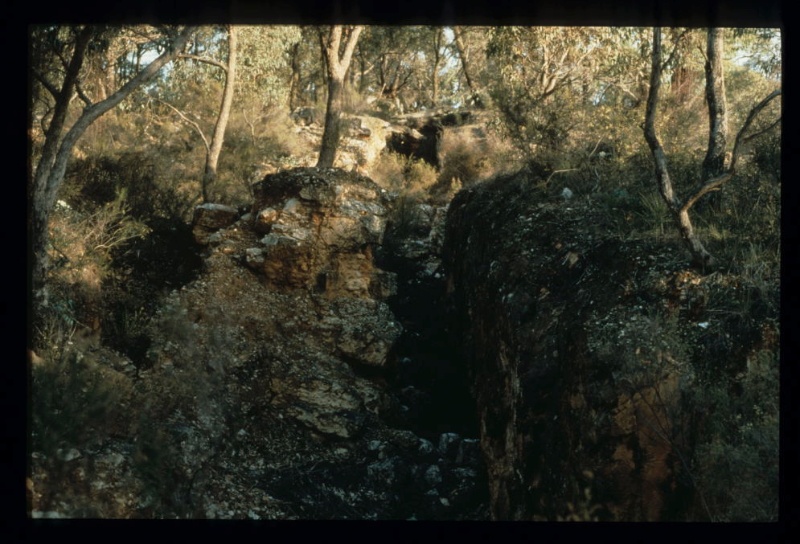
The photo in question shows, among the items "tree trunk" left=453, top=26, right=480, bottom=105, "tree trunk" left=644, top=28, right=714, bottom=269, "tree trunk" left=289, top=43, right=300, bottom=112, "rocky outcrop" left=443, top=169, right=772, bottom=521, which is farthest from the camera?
"tree trunk" left=289, top=43, right=300, bottom=112

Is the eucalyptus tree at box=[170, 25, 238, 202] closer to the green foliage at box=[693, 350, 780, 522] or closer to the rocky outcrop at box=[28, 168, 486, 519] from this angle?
the rocky outcrop at box=[28, 168, 486, 519]

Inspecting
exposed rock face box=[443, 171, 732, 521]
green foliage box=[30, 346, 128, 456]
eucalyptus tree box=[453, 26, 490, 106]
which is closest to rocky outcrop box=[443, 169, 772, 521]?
exposed rock face box=[443, 171, 732, 521]

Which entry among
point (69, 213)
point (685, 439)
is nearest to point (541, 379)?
point (685, 439)

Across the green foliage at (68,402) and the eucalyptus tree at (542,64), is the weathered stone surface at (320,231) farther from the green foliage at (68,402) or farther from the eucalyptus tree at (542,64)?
the green foliage at (68,402)

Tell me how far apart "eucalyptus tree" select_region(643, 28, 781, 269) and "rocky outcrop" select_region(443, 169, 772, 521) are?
0.27 m

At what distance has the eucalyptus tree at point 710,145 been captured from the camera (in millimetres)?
6303

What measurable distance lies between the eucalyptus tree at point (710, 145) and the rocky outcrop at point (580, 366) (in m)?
0.27

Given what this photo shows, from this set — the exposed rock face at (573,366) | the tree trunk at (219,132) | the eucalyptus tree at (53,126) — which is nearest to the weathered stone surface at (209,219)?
the eucalyptus tree at (53,126)

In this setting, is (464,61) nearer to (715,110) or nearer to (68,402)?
(715,110)

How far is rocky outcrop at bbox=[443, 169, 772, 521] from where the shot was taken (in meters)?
5.44

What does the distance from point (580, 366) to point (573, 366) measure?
0.39ft

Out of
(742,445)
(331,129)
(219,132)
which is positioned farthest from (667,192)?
(219,132)

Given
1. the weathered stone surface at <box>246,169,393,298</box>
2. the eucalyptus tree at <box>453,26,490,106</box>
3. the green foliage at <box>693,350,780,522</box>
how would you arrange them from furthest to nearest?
the eucalyptus tree at <box>453,26,490,106</box>, the weathered stone surface at <box>246,169,393,298</box>, the green foliage at <box>693,350,780,522</box>

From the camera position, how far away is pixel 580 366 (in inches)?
237
